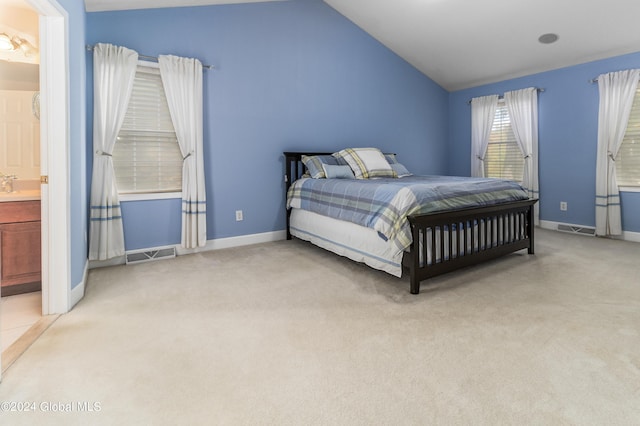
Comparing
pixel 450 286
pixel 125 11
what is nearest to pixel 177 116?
pixel 125 11

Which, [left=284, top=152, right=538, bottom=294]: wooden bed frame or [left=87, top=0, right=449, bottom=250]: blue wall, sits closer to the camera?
[left=284, top=152, right=538, bottom=294]: wooden bed frame

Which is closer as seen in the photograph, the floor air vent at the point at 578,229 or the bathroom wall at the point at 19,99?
the bathroom wall at the point at 19,99

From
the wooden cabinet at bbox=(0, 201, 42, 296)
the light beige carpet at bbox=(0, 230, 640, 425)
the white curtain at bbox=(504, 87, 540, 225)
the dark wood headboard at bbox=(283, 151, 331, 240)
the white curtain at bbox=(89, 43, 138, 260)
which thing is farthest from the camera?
the white curtain at bbox=(504, 87, 540, 225)

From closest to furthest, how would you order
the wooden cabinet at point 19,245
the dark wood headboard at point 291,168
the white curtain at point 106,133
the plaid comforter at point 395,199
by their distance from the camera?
the wooden cabinet at point 19,245
the plaid comforter at point 395,199
the white curtain at point 106,133
the dark wood headboard at point 291,168

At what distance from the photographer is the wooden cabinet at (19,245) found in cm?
241

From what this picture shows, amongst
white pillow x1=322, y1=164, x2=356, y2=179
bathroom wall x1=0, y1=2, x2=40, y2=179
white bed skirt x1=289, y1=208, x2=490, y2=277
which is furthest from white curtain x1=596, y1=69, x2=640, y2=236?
bathroom wall x1=0, y1=2, x2=40, y2=179

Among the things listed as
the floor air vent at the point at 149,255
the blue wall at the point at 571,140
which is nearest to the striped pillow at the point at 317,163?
the floor air vent at the point at 149,255

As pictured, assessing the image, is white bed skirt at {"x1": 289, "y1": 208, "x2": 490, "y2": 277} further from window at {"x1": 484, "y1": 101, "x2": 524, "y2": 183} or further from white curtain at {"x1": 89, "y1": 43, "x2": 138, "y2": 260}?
window at {"x1": 484, "y1": 101, "x2": 524, "y2": 183}

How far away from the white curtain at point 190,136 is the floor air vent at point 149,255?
0.54 ft

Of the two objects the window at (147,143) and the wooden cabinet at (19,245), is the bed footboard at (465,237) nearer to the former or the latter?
the window at (147,143)

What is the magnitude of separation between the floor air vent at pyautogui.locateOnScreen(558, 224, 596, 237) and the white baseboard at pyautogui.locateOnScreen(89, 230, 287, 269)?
148 inches

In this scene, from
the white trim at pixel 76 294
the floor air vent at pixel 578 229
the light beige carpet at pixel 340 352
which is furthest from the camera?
the floor air vent at pixel 578 229

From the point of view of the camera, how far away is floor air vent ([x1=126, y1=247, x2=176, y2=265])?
3.32 m

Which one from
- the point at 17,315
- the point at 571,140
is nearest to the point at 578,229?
the point at 571,140
